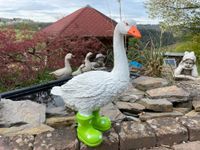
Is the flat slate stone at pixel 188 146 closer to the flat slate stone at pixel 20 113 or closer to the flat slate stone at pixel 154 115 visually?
the flat slate stone at pixel 154 115

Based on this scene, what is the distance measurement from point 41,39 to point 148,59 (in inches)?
50.5

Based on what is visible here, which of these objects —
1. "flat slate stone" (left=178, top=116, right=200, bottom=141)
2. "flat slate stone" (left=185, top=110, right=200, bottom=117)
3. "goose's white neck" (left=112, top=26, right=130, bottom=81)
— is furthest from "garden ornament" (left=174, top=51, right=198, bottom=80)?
"goose's white neck" (left=112, top=26, right=130, bottom=81)

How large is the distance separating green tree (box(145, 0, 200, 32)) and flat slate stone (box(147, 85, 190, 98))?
4.87 m

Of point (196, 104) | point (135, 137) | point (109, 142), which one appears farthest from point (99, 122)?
point (196, 104)

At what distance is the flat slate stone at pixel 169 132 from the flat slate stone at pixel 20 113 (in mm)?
767

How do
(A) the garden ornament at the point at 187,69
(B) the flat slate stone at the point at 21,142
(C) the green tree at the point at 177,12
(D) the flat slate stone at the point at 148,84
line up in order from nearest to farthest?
(B) the flat slate stone at the point at 21,142 < (D) the flat slate stone at the point at 148,84 < (A) the garden ornament at the point at 187,69 < (C) the green tree at the point at 177,12

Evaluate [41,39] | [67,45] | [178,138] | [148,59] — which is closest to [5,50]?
[41,39]

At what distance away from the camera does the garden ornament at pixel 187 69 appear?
9.77 feet

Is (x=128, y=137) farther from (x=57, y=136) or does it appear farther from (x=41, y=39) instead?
(x=41, y=39)

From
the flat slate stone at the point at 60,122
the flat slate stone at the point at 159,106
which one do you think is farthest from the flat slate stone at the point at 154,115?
the flat slate stone at the point at 60,122

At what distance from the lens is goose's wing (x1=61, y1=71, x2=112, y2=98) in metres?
1.40

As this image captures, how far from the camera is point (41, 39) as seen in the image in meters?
3.12

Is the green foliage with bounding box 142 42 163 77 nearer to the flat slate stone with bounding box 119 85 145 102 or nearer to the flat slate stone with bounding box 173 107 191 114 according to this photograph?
the flat slate stone with bounding box 119 85 145 102

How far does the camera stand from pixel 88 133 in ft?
4.88
